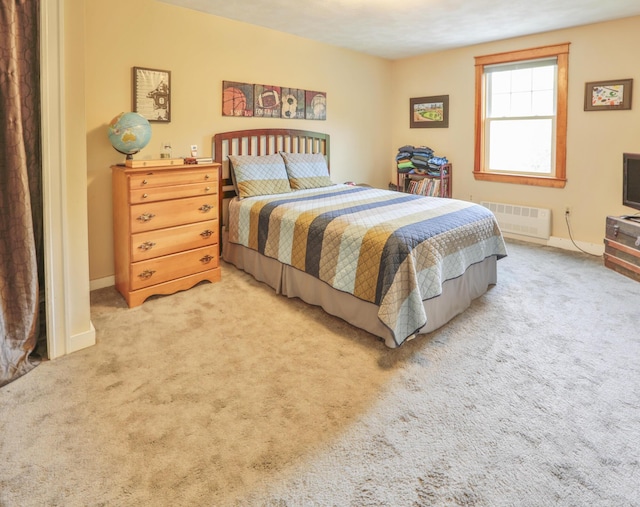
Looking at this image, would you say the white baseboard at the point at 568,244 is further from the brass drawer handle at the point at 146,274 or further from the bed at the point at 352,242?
the brass drawer handle at the point at 146,274

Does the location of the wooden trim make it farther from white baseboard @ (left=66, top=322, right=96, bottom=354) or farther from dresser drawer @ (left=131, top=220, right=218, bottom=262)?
white baseboard @ (left=66, top=322, right=96, bottom=354)

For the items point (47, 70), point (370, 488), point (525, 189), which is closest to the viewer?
point (370, 488)

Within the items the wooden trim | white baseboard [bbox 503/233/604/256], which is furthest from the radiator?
the wooden trim

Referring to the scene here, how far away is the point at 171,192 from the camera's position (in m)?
3.15

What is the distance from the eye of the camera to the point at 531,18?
396 centimetres

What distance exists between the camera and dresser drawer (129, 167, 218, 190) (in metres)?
2.96

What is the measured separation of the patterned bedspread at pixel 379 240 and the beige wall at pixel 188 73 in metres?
1.01

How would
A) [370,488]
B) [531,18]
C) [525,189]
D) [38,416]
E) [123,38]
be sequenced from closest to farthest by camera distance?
[370,488] → [38,416] → [123,38] → [531,18] → [525,189]

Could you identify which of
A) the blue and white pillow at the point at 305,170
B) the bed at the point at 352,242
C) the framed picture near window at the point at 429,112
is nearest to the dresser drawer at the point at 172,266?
the bed at the point at 352,242

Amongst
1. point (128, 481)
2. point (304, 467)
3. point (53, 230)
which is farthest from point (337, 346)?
point (53, 230)

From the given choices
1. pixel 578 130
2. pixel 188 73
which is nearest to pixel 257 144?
pixel 188 73

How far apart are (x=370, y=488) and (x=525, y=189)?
4.42 m

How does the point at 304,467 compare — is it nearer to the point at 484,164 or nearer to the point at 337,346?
the point at 337,346

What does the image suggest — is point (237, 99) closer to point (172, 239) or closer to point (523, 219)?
point (172, 239)
